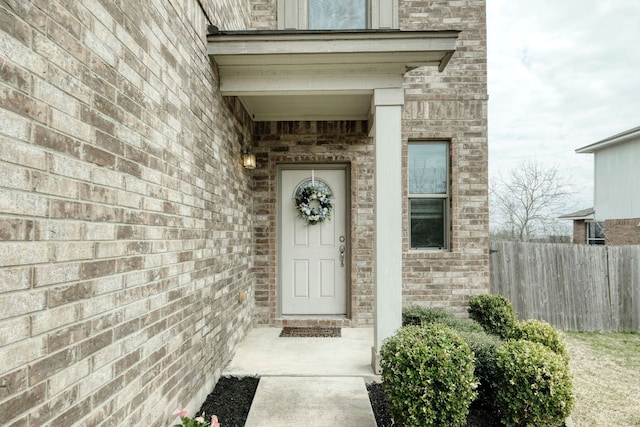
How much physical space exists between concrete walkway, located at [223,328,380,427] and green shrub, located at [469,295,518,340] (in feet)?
4.64

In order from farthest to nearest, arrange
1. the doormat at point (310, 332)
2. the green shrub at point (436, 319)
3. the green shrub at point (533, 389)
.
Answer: the doormat at point (310, 332), the green shrub at point (436, 319), the green shrub at point (533, 389)

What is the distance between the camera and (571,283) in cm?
580

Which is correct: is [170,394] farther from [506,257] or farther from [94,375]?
[506,257]

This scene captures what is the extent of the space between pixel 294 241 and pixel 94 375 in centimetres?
378

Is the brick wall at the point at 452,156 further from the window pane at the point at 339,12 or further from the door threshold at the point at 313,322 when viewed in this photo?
the window pane at the point at 339,12

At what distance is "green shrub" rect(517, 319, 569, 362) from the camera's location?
3.29 metres

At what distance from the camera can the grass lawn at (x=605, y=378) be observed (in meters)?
2.98

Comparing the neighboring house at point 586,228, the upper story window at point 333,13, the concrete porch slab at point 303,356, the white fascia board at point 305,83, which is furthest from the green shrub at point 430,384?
the neighboring house at point 586,228

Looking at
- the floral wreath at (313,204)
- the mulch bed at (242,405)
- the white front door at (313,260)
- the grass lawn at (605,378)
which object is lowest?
the grass lawn at (605,378)

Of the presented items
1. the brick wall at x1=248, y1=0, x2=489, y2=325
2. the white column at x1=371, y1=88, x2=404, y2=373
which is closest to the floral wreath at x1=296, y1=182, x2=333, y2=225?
the brick wall at x1=248, y1=0, x2=489, y2=325

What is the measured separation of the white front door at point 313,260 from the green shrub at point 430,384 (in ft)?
8.75

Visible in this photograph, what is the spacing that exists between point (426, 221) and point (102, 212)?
4.40m

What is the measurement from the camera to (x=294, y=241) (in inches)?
207

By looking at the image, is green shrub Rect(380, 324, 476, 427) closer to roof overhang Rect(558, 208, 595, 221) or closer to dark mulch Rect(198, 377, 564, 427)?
dark mulch Rect(198, 377, 564, 427)
